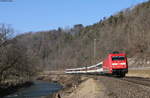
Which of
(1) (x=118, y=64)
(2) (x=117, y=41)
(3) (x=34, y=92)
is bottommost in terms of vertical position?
(3) (x=34, y=92)

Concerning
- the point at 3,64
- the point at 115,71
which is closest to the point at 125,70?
the point at 115,71

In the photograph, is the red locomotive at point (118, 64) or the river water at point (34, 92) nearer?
the red locomotive at point (118, 64)

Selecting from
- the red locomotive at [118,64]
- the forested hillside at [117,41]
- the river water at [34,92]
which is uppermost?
the forested hillside at [117,41]

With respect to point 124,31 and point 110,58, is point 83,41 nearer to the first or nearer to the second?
point 124,31

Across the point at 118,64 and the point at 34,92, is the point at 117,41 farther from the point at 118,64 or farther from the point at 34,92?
the point at 118,64

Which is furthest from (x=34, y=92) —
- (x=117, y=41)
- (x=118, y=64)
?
(x=117, y=41)

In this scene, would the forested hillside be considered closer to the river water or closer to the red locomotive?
the river water

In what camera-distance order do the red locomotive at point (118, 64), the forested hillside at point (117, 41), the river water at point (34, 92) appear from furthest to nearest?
the forested hillside at point (117, 41) → the river water at point (34, 92) → the red locomotive at point (118, 64)

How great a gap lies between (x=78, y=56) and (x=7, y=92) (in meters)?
119

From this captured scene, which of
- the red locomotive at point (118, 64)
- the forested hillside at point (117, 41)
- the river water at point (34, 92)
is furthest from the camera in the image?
the forested hillside at point (117, 41)

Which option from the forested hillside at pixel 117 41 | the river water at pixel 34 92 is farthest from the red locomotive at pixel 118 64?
the forested hillside at pixel 117 41

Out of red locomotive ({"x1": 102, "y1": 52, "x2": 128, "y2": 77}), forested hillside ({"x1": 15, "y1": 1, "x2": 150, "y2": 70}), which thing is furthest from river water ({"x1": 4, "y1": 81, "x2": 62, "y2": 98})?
forested hillside ({"x1": 15, "y1": 1, "x2": 150, "y2": 70})

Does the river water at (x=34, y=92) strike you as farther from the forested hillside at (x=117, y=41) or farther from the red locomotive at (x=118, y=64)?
the forested hillside at (x=117, y=41)

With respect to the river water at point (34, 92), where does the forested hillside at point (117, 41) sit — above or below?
above
